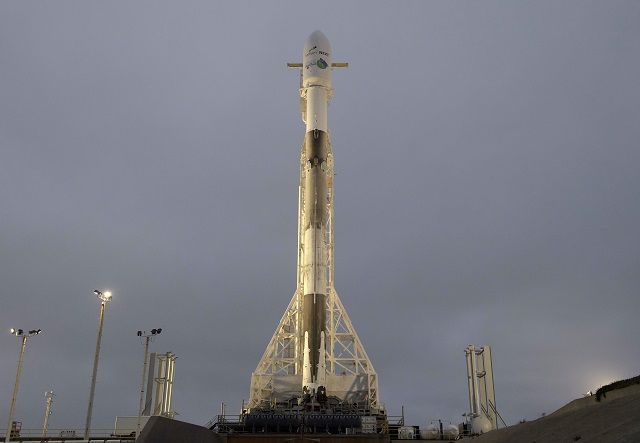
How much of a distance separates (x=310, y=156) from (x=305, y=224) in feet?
18.3

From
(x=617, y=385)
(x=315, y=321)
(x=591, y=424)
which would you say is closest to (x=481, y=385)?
(x=315, y=321)

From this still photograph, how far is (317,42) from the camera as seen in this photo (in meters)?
53.8

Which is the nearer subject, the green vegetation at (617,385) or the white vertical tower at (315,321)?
the green vegetation at (617,385)

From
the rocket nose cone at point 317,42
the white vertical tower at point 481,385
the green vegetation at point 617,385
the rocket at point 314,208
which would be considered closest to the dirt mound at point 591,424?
the green vegetation at point 617,385

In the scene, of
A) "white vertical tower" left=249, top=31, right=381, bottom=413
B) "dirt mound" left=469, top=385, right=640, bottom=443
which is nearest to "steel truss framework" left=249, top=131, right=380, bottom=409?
"white vertical tower" left=249, top=31, right=381, bottom=413

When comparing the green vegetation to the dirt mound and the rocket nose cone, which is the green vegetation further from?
the rocket nose cone

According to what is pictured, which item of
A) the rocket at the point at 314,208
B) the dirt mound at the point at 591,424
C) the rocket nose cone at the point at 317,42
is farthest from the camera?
the rocket nose cone at the point at 317,42

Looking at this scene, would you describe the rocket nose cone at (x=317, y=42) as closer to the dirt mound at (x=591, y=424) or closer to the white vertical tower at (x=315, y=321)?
the white vertical tower at (x=315, y=321)

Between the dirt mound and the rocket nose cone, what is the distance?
38.3m

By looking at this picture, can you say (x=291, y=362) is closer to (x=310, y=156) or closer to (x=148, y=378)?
(x=148, y=378)

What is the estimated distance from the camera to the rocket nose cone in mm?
53844

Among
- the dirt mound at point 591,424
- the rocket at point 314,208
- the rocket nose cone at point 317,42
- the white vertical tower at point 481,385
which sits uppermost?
the rocket nose cone at point 317,42

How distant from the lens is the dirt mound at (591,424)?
14.8 meters

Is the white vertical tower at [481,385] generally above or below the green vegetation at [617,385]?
above
